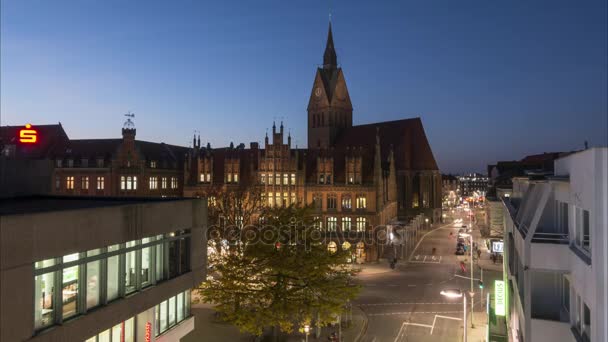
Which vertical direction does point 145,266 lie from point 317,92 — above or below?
below

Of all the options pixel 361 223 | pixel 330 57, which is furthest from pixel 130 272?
pixel 330 57

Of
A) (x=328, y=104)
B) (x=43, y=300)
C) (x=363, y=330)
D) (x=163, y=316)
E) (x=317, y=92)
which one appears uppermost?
(x=317, y=92)

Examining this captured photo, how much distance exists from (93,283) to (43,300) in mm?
2458

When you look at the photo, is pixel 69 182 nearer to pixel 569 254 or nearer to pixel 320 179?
pixel 320 179

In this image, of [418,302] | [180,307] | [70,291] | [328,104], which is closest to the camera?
[70,291]

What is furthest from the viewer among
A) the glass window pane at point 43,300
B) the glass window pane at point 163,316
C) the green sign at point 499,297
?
the green sign at point 499,297

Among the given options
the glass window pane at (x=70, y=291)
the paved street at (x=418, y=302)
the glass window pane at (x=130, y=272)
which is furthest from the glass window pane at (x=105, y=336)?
the paved street at (x=418, y=302)

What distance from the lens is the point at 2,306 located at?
13.0 meters

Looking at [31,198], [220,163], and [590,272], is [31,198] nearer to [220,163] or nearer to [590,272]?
[590,272]

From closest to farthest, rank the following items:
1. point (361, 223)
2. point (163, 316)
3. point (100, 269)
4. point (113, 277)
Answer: point (100, 269)
point (113, 277)
point (163, 316)
point (361, 223)

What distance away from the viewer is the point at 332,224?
69312 millimetres

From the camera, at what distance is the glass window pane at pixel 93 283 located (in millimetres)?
17181

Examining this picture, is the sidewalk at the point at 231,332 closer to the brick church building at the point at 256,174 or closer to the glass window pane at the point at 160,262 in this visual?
the glass window pane at the point at 160,262

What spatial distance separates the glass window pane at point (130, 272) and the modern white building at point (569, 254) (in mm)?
15808
